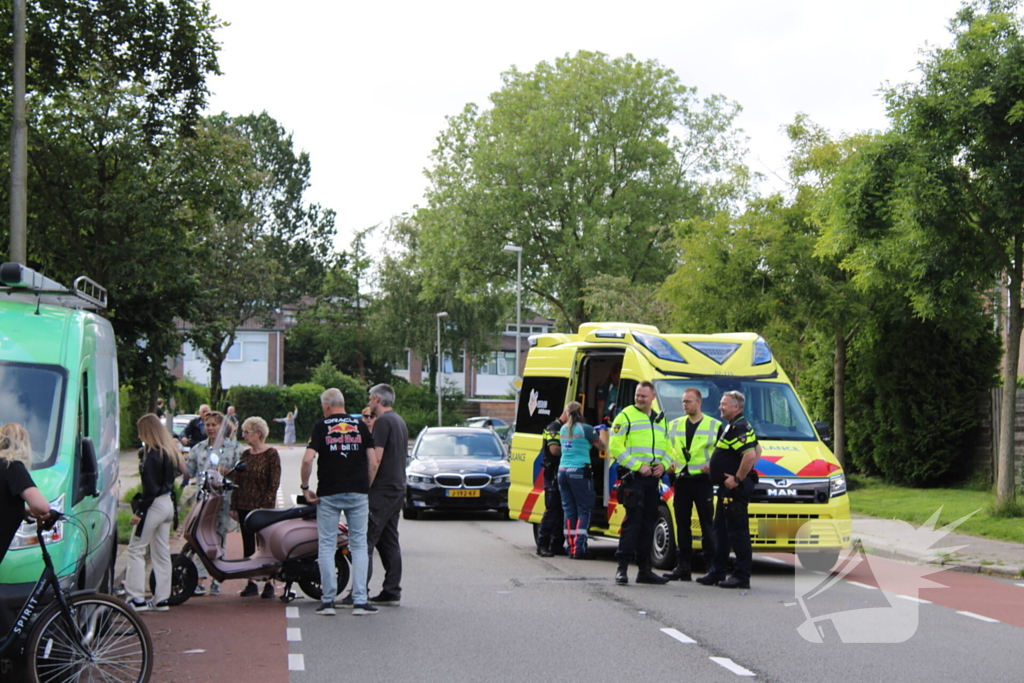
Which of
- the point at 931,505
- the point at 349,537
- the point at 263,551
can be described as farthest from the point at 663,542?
the point at 931,505

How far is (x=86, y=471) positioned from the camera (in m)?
7.50

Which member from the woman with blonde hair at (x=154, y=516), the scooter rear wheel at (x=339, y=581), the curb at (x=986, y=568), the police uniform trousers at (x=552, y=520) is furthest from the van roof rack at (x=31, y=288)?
the curb at (x=986, y=568)

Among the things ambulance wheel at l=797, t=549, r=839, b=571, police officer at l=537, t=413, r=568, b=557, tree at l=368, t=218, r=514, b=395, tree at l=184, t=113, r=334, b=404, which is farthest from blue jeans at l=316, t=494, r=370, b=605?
tree at l=368, t=218, r=514, b=395

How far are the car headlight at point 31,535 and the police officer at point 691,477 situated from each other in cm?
625

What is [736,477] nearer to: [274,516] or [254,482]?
[274,516]

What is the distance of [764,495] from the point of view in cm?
1205

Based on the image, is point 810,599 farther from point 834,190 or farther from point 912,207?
point 834,190

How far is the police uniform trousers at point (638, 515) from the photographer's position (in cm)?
1145

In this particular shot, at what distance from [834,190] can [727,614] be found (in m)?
9.50

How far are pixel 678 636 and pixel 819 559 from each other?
201 inches

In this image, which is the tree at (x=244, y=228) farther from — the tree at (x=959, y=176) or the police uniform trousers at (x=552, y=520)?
the tree at (x=959, y=176)

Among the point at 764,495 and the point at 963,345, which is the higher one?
the point at 963,345

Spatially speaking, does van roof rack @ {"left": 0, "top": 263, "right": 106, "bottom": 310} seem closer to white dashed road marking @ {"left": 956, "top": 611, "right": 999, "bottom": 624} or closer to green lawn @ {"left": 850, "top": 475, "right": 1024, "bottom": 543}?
white dashed road marking @ {"left": 956, "top": 611, "right": 999, "bottom": 624}

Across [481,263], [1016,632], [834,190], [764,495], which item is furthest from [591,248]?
[1016,632]
